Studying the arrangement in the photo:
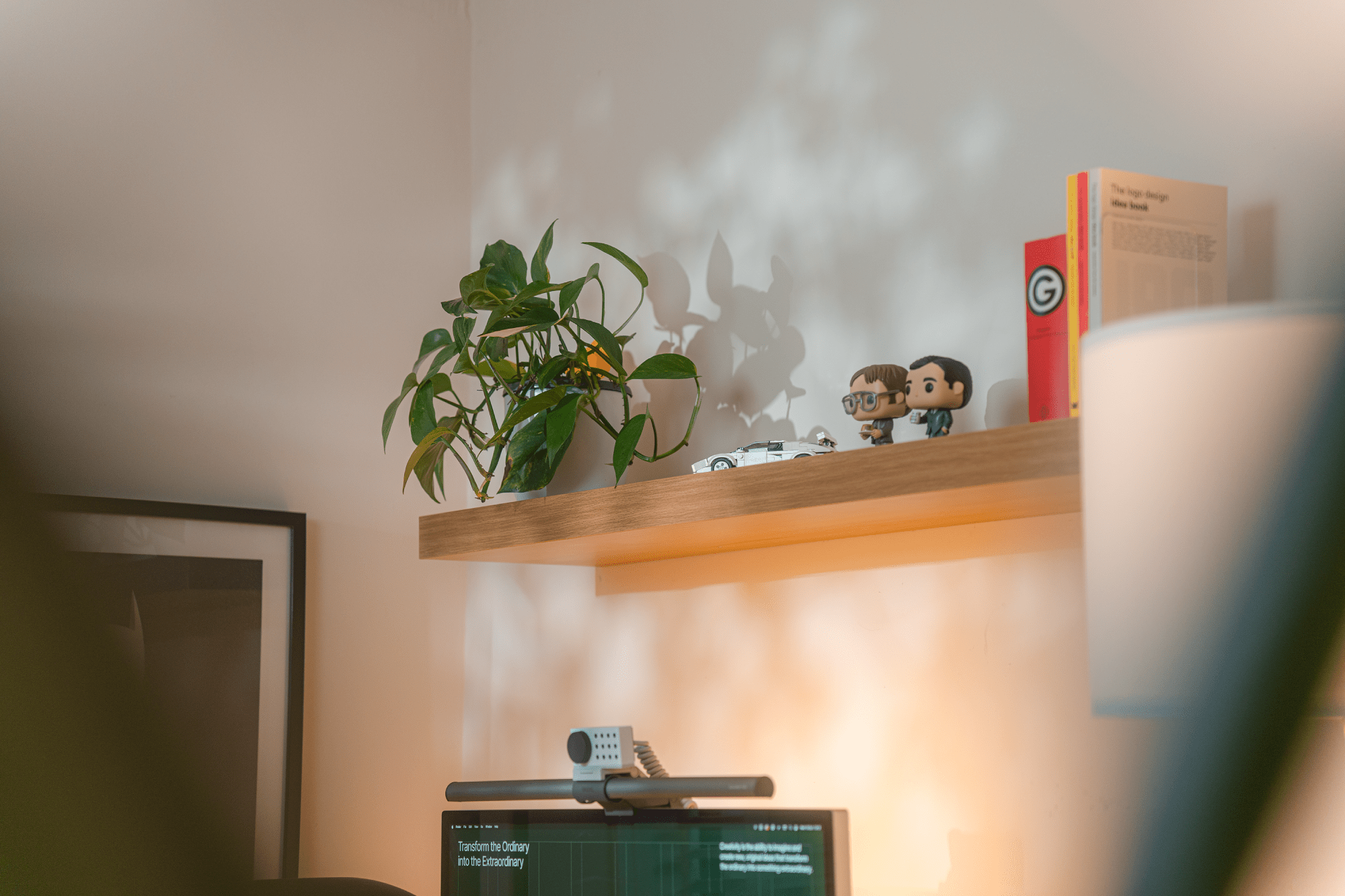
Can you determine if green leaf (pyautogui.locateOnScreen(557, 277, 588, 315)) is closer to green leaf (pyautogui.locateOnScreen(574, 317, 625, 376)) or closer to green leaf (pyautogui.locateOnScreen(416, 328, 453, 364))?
green leaf (pyautogui.locateOnScreen(574, 317, 625, 376))

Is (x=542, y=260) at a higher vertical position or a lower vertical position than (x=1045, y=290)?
higher

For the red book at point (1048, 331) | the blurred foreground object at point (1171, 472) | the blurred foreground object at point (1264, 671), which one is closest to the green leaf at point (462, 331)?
the red book at point (1048, 331)

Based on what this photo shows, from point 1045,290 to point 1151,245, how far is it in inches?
4.3

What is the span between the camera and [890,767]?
115cm

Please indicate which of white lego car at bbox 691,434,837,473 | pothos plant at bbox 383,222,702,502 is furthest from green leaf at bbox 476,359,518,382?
white lego car at bbox 691,434,837,473

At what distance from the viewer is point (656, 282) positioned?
1.48 m

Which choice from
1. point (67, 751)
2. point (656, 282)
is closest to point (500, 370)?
point (656, 282)

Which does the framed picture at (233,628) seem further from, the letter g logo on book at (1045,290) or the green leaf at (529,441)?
the letter g logo on book at (1045,290)

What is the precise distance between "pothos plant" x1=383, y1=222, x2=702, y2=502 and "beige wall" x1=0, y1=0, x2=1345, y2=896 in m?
0.08

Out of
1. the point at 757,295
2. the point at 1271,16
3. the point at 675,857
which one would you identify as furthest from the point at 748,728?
the point at 1271,16

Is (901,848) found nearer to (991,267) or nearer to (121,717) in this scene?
(991,267)

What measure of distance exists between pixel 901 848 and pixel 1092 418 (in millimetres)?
831

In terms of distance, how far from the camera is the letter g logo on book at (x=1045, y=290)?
0.93 meters

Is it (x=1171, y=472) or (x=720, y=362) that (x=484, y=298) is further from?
(x=1171, y=472)
